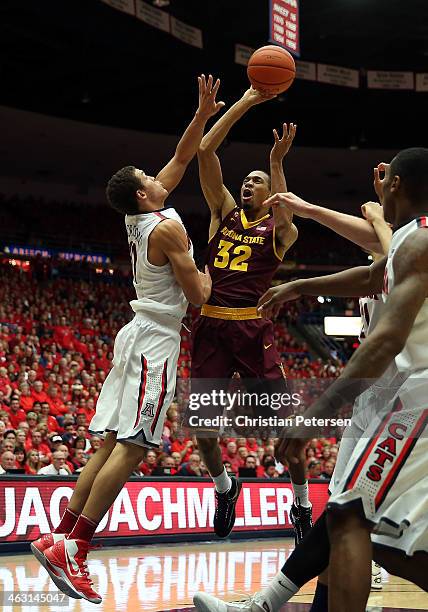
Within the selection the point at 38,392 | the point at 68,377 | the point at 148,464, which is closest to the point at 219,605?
the point at 148,464

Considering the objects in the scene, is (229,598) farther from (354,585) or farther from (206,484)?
(206,484)

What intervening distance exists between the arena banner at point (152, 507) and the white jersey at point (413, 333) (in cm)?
695

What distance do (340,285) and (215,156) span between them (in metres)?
2.68

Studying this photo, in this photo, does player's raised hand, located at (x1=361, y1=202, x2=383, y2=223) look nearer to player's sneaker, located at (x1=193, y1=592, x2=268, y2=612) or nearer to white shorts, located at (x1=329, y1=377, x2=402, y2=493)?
white shorts, located at (x1=329, y1=377, x2=402, y2=493)

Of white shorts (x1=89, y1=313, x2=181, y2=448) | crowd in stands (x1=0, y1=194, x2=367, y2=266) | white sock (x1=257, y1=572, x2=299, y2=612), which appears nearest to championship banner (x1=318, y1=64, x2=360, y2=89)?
crowd in stands (x1=0, y1=194, x2=367, y2=266)

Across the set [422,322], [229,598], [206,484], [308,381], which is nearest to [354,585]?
[422,322]

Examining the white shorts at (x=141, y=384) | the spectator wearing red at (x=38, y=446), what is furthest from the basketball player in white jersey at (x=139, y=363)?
the spectator wearing red at (x=38, y=446)

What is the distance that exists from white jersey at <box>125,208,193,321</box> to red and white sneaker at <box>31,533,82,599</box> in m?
1.44

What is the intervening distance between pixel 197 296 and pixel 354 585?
2405 mm

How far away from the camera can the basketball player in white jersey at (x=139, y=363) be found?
5098 millimetres

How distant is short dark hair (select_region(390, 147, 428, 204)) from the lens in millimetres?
3611

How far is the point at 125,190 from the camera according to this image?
550 cm

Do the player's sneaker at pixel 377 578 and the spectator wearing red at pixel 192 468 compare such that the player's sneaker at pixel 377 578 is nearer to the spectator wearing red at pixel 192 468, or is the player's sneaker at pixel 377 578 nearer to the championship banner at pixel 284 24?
the spectator wearing red at pixel 192 468

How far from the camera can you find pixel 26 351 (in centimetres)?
1506
